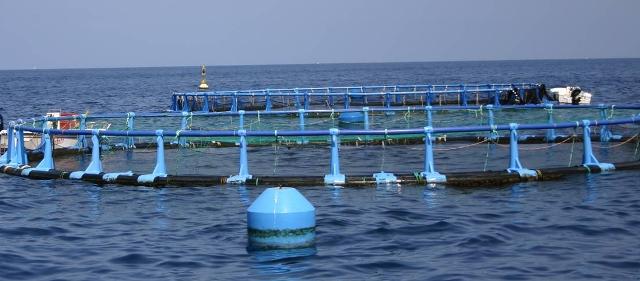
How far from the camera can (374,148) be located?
81.0 feet

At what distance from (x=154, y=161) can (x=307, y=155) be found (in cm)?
429

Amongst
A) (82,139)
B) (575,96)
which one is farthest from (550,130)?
(575,96)

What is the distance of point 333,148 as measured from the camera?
18.1 meters

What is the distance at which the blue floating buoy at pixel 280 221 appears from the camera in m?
12.3

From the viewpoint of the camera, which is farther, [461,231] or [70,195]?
[70,195]

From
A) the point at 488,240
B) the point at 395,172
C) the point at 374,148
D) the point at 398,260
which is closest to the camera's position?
the point at 398,260

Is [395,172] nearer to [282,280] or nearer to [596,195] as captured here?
[596,195]

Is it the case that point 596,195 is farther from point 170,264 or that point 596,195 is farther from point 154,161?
point 154,161

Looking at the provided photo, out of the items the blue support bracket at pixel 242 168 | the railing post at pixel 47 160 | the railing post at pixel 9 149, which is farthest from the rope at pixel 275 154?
the railing post at pixel 9 149

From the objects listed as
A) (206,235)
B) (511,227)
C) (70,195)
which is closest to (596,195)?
(511,227)

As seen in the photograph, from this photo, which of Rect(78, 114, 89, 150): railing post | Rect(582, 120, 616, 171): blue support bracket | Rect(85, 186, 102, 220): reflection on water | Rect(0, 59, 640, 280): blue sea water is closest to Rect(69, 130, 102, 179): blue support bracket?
Rect(0, 59, 640, 280): blue sea water

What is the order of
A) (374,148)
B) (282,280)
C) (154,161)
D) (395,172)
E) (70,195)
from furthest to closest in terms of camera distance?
(374,148) < (154,161) < (395,172) < (70,195) < (282,280)

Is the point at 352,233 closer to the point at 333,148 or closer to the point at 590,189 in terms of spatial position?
the point at 333,148

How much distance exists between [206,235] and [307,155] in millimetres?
9872
